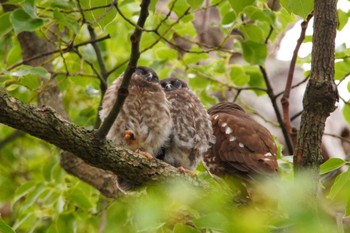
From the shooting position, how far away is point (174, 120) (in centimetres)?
328

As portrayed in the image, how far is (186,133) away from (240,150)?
9.9 inches

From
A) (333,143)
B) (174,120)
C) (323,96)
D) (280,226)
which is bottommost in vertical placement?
(280,226)

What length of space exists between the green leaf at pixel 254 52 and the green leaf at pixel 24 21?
3.54 ft

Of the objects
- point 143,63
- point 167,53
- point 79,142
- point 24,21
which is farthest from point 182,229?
point 143,63

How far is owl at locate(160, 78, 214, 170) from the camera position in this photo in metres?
3.25

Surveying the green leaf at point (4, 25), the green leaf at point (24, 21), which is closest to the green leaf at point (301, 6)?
the green leaf at point (24, 21)

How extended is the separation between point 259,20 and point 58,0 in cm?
94

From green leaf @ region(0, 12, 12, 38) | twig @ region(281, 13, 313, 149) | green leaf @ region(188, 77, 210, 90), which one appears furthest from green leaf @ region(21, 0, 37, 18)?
green leaf @ region(188, 77, 210, 90)

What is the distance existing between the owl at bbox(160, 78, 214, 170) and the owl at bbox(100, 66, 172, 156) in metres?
0.07

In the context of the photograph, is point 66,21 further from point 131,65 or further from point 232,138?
point 131,65

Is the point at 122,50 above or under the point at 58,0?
above

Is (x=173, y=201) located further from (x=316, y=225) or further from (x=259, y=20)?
(x=259, y=20)

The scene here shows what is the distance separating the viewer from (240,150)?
3.19 meters

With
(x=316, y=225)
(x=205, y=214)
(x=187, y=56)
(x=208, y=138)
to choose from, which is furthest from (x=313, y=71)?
(x=187, y=56)
